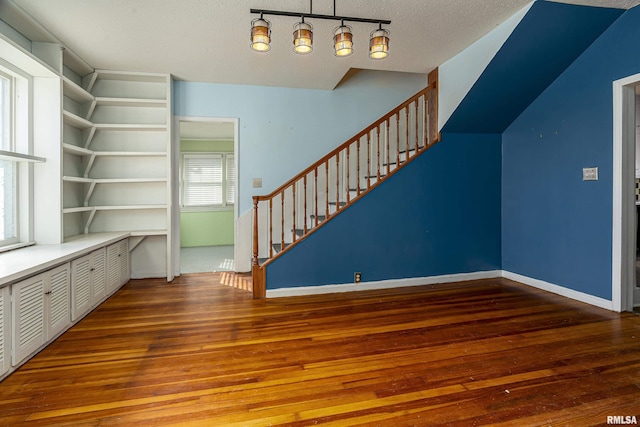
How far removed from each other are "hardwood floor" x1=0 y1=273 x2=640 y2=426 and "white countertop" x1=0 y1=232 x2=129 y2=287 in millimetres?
626

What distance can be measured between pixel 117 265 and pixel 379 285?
311cm

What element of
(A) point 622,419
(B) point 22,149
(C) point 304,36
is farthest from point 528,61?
(B) point 22,149

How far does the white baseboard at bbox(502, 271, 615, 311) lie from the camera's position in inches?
130

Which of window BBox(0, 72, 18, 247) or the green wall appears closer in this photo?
window BBox(0, 72, 18, 247)

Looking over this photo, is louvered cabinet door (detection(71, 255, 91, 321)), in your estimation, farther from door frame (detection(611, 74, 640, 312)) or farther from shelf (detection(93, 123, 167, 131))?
door frame (detection(611, 74, 640, 312))

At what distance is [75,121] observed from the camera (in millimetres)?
3781

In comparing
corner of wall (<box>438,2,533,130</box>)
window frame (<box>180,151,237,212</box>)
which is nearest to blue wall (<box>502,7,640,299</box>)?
corner of wall (<box>438,2,533,130</box>)

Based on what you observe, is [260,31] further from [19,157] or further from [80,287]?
[80,287]

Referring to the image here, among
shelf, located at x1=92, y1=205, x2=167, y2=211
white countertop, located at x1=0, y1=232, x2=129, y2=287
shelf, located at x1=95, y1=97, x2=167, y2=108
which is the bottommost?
white countertop, located at x1=0, y1=232, x2=129, y2=287

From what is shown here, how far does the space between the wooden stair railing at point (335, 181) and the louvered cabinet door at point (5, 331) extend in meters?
2.01

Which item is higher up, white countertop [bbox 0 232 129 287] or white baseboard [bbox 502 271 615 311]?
white countertop [bbox 0 232 129 287]

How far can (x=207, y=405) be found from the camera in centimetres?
182

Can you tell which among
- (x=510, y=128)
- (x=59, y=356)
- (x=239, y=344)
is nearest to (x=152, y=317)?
(x=59, y=356)

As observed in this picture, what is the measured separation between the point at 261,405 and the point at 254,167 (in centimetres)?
347
